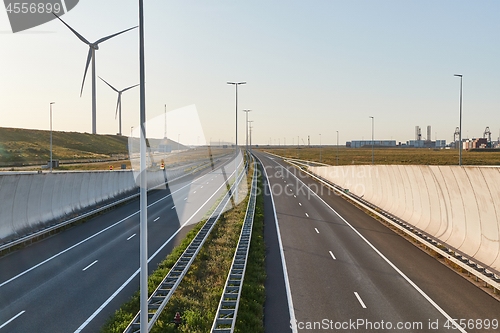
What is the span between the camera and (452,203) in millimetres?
21734

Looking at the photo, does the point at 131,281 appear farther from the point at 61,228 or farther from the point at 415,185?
the point at 415,185

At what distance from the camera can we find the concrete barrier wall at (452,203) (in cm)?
1789

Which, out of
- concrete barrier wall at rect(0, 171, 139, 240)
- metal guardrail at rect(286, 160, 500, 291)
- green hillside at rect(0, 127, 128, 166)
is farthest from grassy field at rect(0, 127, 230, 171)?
metal guardrail at rect(286, 160, 500, 291)

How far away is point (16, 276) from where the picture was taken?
1852 cm

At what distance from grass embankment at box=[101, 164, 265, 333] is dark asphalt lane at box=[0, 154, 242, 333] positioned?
35.1 inches

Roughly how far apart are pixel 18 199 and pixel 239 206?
64.7 feet

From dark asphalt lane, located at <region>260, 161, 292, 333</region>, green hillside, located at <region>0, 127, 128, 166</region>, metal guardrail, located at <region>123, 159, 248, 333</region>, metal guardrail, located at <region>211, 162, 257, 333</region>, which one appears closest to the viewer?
metal guardrail, located at <region>211, 162, 257, 333</region>

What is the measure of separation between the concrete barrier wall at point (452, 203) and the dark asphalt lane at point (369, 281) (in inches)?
63.7

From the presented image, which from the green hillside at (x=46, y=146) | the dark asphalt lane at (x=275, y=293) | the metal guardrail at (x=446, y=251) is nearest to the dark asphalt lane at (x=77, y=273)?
the dark asphalt lane at (x=275, y=293)

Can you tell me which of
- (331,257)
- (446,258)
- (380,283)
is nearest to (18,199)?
(331,257)

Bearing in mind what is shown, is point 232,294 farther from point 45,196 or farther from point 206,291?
point 45,196

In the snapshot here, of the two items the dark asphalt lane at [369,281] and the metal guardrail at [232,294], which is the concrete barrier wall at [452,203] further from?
the metal guardrail at [232,294]

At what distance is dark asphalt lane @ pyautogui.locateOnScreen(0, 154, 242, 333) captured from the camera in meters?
14.5

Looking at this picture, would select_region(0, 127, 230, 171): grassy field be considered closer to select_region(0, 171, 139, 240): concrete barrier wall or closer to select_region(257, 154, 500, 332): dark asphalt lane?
select_region(0, 171, 139, 240): concrete barrier wall
